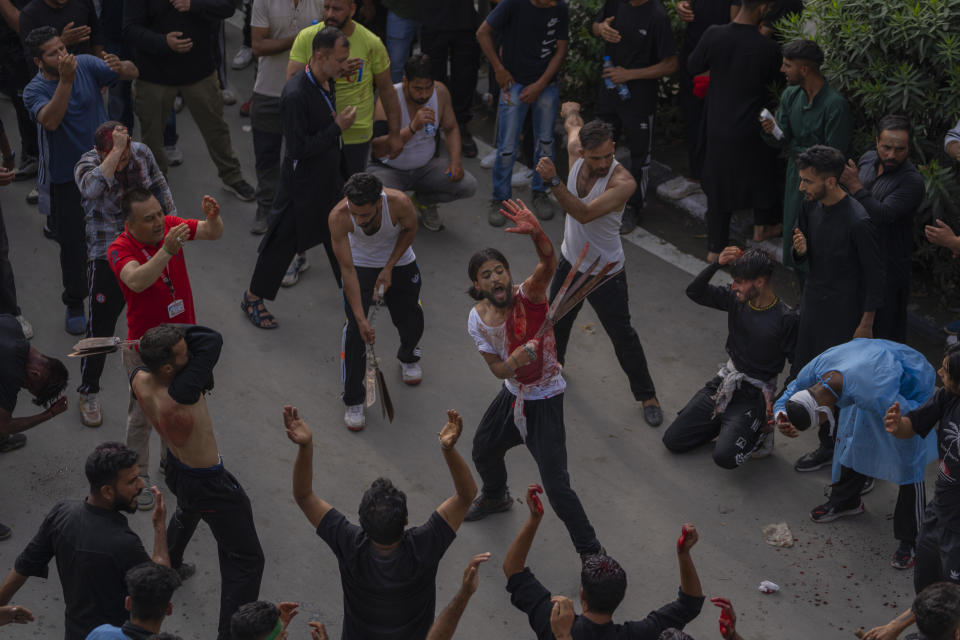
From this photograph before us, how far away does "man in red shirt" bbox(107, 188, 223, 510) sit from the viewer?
5742 millimetres

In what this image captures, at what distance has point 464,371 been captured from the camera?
24.9ft

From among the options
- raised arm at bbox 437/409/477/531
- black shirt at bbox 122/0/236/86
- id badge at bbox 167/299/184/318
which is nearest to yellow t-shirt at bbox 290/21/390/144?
black shirt at bbox 122/0/236/86

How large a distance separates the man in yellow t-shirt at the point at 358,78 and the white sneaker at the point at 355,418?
213 cm

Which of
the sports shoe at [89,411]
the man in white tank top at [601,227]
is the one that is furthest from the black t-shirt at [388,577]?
the sports shoe at [89,411]

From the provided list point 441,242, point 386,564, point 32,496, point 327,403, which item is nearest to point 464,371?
point 327,403

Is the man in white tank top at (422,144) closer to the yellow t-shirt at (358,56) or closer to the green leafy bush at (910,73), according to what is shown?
the yellow t-shirt at (358,56)

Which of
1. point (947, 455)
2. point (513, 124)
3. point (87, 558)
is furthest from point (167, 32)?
point (947, 455)

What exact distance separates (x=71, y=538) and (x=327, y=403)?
2.83m

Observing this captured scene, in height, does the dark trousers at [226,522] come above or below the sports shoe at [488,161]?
above

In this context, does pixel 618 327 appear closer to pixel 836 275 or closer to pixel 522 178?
pixel 836 275

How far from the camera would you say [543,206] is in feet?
30.5

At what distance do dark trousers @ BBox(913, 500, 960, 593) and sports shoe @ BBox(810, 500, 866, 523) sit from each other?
3.15 feet

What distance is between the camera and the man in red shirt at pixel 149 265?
5.74 metres

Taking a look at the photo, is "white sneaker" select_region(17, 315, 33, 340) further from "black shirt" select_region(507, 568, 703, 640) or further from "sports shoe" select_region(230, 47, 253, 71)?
"black shirt" select_region(507, 568, 703, 640)
